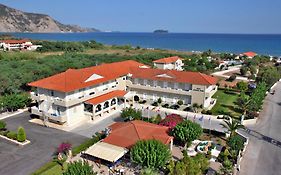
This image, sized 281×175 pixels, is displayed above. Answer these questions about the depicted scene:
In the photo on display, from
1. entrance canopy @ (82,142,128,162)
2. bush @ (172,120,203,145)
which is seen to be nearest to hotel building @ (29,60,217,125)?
entrance canopy @ (82,142,128,162)

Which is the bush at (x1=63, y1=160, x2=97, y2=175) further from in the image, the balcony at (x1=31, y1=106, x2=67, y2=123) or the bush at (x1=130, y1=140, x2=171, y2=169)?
the balcony at (x1=31, y1=106, x2=67, y2=123)

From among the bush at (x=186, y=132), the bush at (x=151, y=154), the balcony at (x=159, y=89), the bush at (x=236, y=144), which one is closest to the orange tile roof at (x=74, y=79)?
the balcony at (x=159, y=89)

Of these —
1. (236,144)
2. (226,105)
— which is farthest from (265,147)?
(226,105)

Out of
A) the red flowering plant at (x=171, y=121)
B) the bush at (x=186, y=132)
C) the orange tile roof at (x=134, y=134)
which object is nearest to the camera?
the orange tile roof at (x=134, y=134)

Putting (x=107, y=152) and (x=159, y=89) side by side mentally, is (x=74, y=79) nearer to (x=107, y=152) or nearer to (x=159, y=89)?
(x=159, y=89)

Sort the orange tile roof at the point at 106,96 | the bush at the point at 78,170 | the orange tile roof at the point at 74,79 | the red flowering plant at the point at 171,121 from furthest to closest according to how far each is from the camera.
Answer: the orange tile roof at the point at 106,96 → the orange tile roof at the point at 74,79 → the red flowering plant at the point at 171,121 → the bush at the point at 78,170

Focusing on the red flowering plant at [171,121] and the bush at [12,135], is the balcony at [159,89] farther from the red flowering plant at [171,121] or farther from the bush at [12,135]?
the bush at [12,135]
